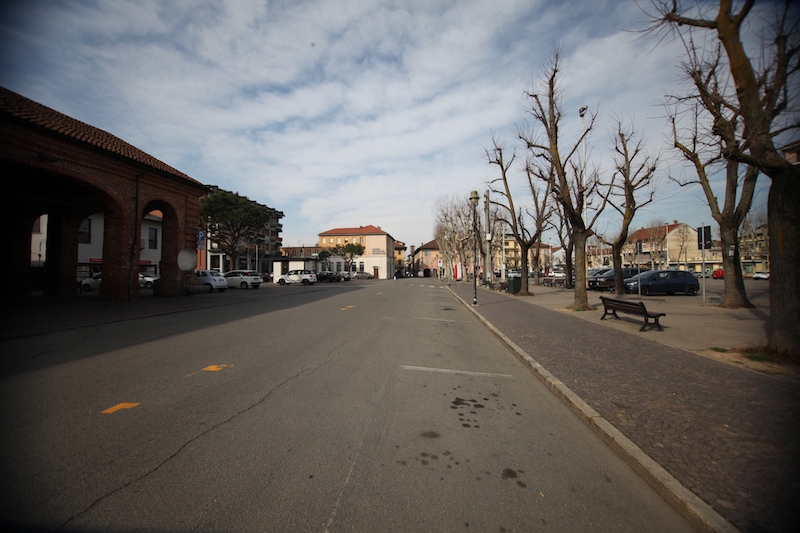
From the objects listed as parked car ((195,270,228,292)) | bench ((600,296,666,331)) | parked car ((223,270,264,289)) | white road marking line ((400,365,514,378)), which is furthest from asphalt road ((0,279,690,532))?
parked car ((223,270,264,289))

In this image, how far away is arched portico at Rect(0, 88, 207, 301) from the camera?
13.0m

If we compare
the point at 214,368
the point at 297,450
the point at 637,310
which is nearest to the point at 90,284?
the point at 214,368

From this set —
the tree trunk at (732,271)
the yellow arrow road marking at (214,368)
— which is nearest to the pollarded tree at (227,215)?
the yellow arrow road marking at (214,368)

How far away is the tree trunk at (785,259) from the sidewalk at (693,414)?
962 mm

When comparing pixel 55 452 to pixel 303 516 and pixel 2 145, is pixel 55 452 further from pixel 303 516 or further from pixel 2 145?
pixel 2 145

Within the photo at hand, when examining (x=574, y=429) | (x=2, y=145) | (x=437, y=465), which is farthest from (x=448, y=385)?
(x=2, y=145)

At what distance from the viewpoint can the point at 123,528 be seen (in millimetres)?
2377

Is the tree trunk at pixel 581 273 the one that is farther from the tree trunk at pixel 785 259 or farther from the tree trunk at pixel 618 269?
the tree trunk at pixel 785 259

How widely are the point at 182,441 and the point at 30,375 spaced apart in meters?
4.03

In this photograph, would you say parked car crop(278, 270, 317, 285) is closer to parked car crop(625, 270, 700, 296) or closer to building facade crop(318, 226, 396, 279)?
parked car crop(625, 270, 700, 296)

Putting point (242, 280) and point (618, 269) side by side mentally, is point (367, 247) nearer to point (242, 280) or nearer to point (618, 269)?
point (242, 280)

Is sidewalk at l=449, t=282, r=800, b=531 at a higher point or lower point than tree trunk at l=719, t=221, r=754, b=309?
lower

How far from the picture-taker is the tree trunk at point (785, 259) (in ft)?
19.6

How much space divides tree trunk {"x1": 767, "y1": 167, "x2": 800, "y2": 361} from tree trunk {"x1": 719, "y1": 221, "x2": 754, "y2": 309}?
10659 millimetres
